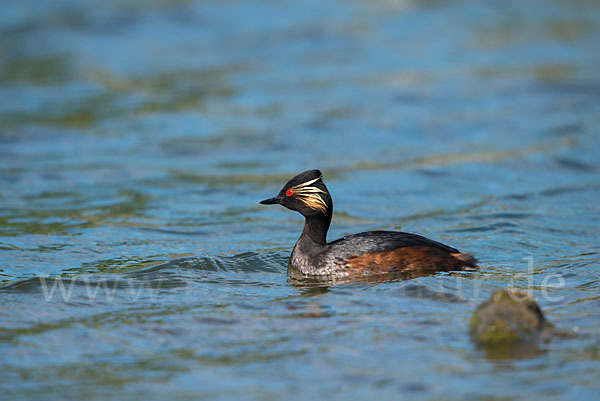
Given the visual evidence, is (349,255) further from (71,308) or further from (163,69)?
(163,69)

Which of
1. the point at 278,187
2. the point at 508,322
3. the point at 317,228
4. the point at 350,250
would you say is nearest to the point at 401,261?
the point at 350,250

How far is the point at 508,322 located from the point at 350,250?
2742 millimetres

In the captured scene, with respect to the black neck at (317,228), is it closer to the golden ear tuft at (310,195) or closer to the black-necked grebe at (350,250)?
the black-necked grebe at (350,250)

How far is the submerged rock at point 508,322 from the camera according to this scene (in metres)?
6.97

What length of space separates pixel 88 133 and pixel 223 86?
5.10 m

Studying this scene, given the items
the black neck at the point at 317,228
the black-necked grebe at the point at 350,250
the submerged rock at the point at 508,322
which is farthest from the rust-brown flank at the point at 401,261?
the submerged rock at the point at 508,322

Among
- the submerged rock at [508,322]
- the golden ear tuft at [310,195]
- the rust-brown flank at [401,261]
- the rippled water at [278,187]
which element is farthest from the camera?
the golden ear tuft at [310,195]

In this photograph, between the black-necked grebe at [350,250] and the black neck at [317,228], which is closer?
the black-necked grebe at [350,250]

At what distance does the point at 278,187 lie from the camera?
1492 centimetres

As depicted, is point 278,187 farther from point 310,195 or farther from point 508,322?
point 508,322

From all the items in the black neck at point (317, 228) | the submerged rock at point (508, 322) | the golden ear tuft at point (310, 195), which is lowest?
the submerged rock at point (508, 322)

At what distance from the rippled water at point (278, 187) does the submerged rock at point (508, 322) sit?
0.22 metres

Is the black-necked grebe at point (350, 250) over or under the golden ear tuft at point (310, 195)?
under

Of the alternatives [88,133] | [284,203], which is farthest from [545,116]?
[284,203]
